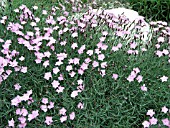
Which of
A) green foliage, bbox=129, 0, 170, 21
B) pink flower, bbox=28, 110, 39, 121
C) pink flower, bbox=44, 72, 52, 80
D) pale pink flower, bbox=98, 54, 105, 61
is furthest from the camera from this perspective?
green foliage, bbox=129, 0, 170, 21

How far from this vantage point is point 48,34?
2.79 meters

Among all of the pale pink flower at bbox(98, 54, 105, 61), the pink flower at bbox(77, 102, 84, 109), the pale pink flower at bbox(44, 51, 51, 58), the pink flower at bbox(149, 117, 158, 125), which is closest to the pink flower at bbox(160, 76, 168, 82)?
the pink flower at bbox(149, 117, 158, 125)

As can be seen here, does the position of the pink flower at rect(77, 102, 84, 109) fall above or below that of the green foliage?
below

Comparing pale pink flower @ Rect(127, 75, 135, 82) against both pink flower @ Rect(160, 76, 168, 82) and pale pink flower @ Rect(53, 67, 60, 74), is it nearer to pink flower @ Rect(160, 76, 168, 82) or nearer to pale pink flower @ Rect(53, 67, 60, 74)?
pink flower @ Rect(160, 76, 168, 82)

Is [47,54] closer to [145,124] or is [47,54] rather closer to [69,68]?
[69,68]

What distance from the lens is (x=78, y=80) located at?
2.57 meters

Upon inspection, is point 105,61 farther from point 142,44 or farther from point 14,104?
point 14,104

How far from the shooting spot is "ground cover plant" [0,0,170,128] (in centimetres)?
253

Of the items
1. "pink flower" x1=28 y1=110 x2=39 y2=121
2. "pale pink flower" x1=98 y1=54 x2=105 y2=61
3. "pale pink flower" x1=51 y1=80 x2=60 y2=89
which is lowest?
"pink flower" x1=28 y1=110 x2=39 y2=121

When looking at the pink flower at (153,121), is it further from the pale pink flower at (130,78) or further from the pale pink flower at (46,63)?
the pale pink flower at (46,63)

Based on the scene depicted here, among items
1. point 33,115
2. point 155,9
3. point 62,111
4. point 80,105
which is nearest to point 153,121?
point 80,105

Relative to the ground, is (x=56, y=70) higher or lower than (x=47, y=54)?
lower

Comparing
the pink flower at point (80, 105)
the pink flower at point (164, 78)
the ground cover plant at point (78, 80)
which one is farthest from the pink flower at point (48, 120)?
the pink flower at point (164, 78)

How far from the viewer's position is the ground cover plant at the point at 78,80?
2.53m
